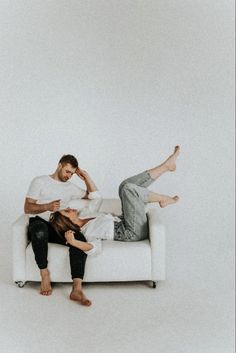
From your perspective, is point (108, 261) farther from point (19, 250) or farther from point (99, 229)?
point (19, 250)

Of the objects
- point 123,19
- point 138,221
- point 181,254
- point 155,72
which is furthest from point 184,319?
point 123,19

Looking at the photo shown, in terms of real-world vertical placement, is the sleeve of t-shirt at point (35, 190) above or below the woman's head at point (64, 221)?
above

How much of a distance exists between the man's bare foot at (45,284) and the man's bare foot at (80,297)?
218 mm

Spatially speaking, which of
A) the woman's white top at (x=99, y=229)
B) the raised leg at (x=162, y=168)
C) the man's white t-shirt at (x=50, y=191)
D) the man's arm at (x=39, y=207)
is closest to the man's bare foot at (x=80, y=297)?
the woman's white top at (x=99, y=229)

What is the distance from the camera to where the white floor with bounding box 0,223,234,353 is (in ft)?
12.2

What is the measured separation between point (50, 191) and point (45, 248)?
60 centimetres

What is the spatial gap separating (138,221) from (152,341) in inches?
51.3

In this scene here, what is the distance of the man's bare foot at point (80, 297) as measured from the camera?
4363 millimetres

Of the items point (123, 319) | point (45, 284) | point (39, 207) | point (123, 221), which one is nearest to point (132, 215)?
point (123, 221)

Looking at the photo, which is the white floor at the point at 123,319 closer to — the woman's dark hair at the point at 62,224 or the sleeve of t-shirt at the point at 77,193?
the woman's dark hair at the point at 62,224

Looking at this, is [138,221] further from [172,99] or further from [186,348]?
[172,99]

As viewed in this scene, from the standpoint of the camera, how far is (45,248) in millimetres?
4621

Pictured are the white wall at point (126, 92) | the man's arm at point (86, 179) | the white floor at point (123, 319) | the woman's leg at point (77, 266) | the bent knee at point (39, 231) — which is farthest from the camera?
the white wall at point (126, 92)

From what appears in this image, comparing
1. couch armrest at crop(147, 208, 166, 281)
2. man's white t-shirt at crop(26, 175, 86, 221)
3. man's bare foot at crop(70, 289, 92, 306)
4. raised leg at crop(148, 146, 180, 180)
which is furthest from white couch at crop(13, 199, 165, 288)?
raised leg at crop(148, 146, 180, 180)
